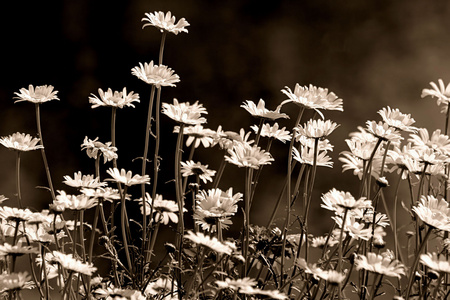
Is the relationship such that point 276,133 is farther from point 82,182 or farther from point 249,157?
point 82,182

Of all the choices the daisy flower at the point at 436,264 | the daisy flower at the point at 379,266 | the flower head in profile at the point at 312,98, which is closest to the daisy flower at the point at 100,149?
the flower head in profile at the point at 312,98

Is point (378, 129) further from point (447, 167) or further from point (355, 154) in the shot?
point (447, 167)

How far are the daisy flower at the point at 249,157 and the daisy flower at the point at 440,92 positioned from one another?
0.59m

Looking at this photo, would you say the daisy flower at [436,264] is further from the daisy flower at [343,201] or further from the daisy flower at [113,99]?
the daisy flower at [113,99]

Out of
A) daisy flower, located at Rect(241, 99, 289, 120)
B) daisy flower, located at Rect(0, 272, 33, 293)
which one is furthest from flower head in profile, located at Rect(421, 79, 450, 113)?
daisy flower, located at Rect(0, 272, 33, 293)

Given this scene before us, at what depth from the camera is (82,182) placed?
1.86 m

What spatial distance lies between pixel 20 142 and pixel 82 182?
0.69ft

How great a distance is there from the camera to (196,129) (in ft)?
6.35

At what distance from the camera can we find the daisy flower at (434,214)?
166cm

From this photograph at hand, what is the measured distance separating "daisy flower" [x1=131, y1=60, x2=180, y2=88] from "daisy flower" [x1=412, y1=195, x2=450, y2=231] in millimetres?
716

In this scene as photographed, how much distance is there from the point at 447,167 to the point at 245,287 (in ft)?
3.16

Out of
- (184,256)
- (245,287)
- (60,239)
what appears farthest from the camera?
(60,239)

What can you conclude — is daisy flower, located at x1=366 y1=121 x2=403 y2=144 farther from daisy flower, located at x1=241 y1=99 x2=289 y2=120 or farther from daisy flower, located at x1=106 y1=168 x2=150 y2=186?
daisy flower, located at x1=106 y1=168 x2=150 y2=186

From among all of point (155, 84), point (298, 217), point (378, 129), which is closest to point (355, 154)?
point (378, 129)
